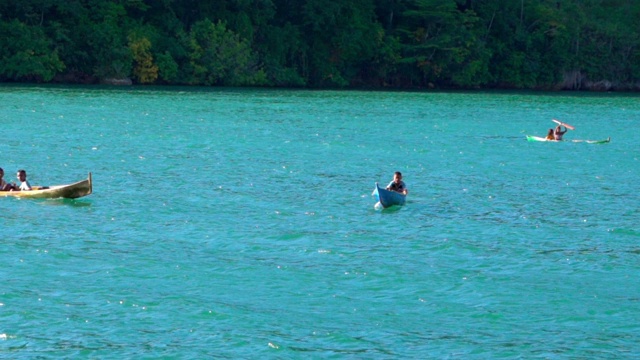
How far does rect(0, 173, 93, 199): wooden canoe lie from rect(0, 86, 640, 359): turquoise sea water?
0.87 feet

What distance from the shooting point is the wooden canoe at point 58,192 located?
31.0 meters

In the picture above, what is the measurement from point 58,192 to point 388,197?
29.1 ft

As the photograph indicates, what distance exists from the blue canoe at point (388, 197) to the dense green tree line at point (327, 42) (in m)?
60.3

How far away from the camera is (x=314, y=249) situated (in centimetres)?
2608

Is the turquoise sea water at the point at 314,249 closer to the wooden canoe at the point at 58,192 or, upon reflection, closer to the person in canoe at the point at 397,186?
the wooden canoe at the point at 58,192

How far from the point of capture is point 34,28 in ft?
295

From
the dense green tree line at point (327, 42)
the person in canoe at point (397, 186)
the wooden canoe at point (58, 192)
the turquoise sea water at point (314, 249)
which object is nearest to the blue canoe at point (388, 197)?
the person in canoe at point (397, 186)

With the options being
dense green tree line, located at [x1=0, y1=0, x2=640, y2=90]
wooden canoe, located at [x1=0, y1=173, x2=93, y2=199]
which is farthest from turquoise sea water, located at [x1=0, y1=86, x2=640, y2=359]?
dense green tree line, located at [x1=0, y1=0, x2=640, y2=90]

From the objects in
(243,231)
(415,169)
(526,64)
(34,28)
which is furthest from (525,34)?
(243,231)

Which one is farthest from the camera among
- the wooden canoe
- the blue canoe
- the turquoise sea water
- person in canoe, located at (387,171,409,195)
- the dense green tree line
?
the dense green tree line

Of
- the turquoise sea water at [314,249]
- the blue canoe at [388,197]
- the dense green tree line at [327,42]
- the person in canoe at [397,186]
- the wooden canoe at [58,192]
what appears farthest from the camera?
the dense green tree line at [327,42]

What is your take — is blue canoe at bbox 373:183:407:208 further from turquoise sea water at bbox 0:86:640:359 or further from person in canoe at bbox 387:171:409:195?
turquoise sea water at bbox 0:86:640:359

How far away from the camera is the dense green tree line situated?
9175cm

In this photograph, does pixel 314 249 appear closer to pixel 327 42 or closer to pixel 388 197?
pixel 388 197
